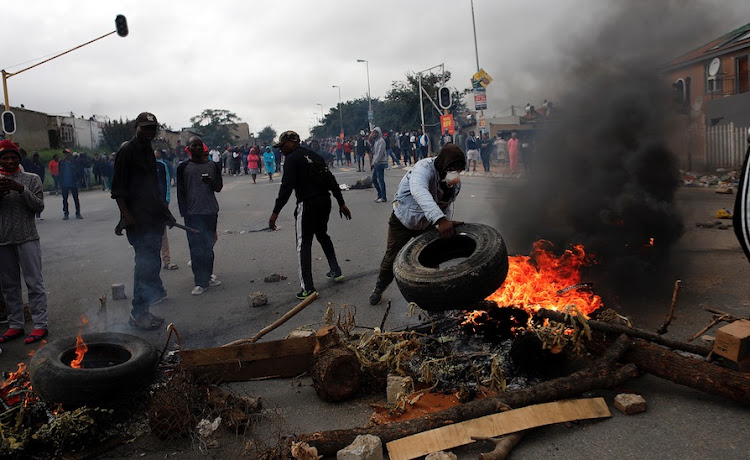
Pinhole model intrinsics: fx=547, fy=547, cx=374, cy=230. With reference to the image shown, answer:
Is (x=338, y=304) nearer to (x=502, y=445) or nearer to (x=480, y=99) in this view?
(x=502, y=445)

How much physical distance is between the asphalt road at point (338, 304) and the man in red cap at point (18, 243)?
26 cm

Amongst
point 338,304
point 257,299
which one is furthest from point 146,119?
point 338,304

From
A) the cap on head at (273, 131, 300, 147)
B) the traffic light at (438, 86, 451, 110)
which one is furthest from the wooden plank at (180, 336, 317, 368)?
the traffic light at (438, 86, 451, 110)

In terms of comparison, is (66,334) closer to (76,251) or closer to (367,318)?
(367,318)

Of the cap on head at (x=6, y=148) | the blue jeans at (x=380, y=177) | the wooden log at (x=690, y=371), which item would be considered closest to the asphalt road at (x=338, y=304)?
the wooden log at (x=690, y=371)

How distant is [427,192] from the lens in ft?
17.4

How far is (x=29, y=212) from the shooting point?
5.80 m

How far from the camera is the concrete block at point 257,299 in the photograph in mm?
6973

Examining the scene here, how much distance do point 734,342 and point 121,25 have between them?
2085 cm

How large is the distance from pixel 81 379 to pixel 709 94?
93.6 feet

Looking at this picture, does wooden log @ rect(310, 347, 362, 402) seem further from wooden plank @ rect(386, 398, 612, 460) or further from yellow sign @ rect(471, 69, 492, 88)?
yellow sign @ rect(471, 69, 492, 88)

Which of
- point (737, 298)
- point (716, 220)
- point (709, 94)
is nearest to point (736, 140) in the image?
point (709, 94)

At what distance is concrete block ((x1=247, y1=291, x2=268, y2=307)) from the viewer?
6.97 metres

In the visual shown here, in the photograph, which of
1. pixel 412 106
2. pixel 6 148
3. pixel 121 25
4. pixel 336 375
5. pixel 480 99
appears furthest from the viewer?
pixel 412 106
